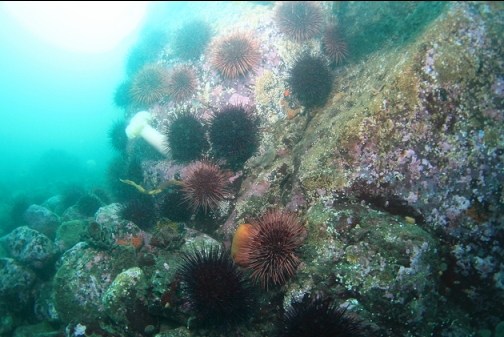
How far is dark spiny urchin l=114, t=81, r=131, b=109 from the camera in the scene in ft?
31.8

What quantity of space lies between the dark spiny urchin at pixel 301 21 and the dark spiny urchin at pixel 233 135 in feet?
11.5

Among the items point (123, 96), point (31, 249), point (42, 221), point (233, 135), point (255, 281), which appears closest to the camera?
point (255, 281)

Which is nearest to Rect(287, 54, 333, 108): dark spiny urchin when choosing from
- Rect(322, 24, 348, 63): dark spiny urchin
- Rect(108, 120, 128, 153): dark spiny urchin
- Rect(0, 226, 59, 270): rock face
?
Rect(322, 24, 348, 63): dark spiny urchin

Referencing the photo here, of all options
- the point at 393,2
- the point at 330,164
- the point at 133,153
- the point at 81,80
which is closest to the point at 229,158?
the point at 330,164

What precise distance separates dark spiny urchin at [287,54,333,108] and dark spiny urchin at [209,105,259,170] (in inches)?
58.9

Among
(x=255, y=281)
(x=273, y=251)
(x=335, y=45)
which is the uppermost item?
(x=335, y=45)

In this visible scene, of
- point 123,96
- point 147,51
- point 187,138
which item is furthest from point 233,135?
point 147,51

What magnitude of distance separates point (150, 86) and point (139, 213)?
14.7 ft

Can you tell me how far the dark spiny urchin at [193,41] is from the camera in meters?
8.71

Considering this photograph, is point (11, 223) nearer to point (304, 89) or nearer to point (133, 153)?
point (133, 153)

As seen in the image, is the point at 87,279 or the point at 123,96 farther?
the point at 123,96

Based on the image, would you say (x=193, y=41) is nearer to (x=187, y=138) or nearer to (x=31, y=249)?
(x=187, y=138)

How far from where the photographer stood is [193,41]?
877cm

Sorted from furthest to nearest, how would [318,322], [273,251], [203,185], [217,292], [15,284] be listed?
[15,284], [203,185], [273,251], [217,292], [318,322]
